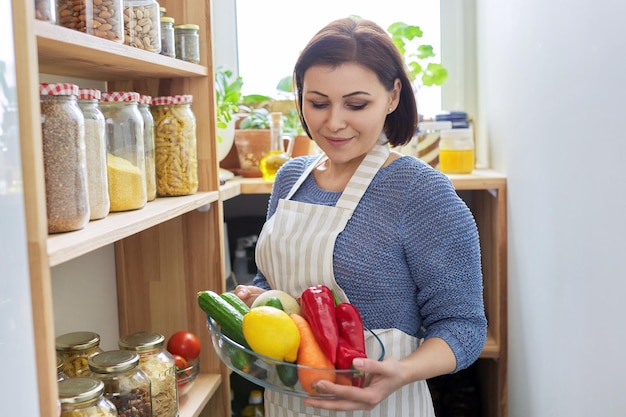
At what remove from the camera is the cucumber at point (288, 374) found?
1.02 m

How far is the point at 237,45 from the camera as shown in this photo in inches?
95.5

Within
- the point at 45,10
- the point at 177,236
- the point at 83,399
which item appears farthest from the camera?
the point at 177,236

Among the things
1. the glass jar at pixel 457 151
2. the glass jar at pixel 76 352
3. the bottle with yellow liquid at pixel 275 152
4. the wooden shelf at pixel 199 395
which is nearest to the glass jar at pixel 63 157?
the glass jar at pixel 76 352

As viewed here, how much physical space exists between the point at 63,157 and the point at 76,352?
40cm

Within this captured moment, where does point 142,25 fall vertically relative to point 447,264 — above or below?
above

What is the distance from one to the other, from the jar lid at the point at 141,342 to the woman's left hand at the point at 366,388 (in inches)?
13.6

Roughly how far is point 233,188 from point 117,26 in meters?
0.77

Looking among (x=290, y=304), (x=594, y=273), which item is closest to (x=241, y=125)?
(x=290, y=304)

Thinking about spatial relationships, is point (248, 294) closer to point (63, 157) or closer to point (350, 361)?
point (350, 361)

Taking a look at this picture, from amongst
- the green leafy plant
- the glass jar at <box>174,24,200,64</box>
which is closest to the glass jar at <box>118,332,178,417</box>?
the glass jar at <box>174,24,200,64</box>

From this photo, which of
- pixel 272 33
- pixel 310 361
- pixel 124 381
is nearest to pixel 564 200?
pixel 310 361

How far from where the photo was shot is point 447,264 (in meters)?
1.17

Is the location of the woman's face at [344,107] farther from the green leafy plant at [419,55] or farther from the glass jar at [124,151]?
the green leafy plant at [419,55]

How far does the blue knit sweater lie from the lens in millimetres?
1175
